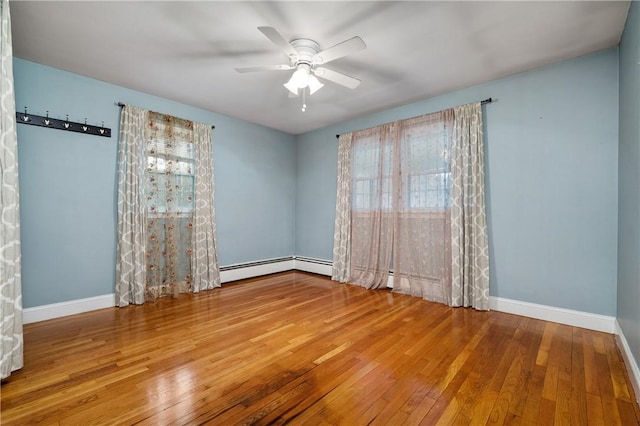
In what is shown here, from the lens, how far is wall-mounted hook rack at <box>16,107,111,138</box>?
2934 mm

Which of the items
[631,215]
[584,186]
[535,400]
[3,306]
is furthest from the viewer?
[584,186]

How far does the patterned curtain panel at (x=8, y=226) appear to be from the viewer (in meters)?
1.90

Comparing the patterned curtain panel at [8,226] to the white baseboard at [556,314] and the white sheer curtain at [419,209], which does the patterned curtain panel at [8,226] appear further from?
the white baseboard at [556,314]

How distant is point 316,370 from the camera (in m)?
2.04

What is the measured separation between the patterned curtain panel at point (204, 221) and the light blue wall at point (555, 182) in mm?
3618

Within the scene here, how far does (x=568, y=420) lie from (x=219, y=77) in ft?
13.5

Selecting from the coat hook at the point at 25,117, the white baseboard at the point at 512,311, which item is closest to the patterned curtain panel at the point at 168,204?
the white baseboard at the point at 512,311

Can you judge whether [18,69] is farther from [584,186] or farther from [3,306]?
[584,186]

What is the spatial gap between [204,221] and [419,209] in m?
3.18

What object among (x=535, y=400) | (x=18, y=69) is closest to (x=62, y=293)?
(x=18, y=69)

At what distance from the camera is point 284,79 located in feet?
10.9

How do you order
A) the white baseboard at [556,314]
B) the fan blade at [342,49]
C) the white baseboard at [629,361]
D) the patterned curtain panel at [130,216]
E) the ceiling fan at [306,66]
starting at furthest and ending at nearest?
the patterned curtain panel at [130,216] → the white baseboard at [556,314] → the ceiling fan at [306,66] → the fan blade at [342,49] → the white baseboard at [629,361]

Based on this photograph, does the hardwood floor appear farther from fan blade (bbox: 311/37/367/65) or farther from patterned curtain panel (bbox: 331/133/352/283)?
fan blade (bbox: 311/37/367/65)

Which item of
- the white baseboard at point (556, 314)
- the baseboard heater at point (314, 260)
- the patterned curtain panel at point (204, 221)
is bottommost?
the white baseboard at point (556, 314)
